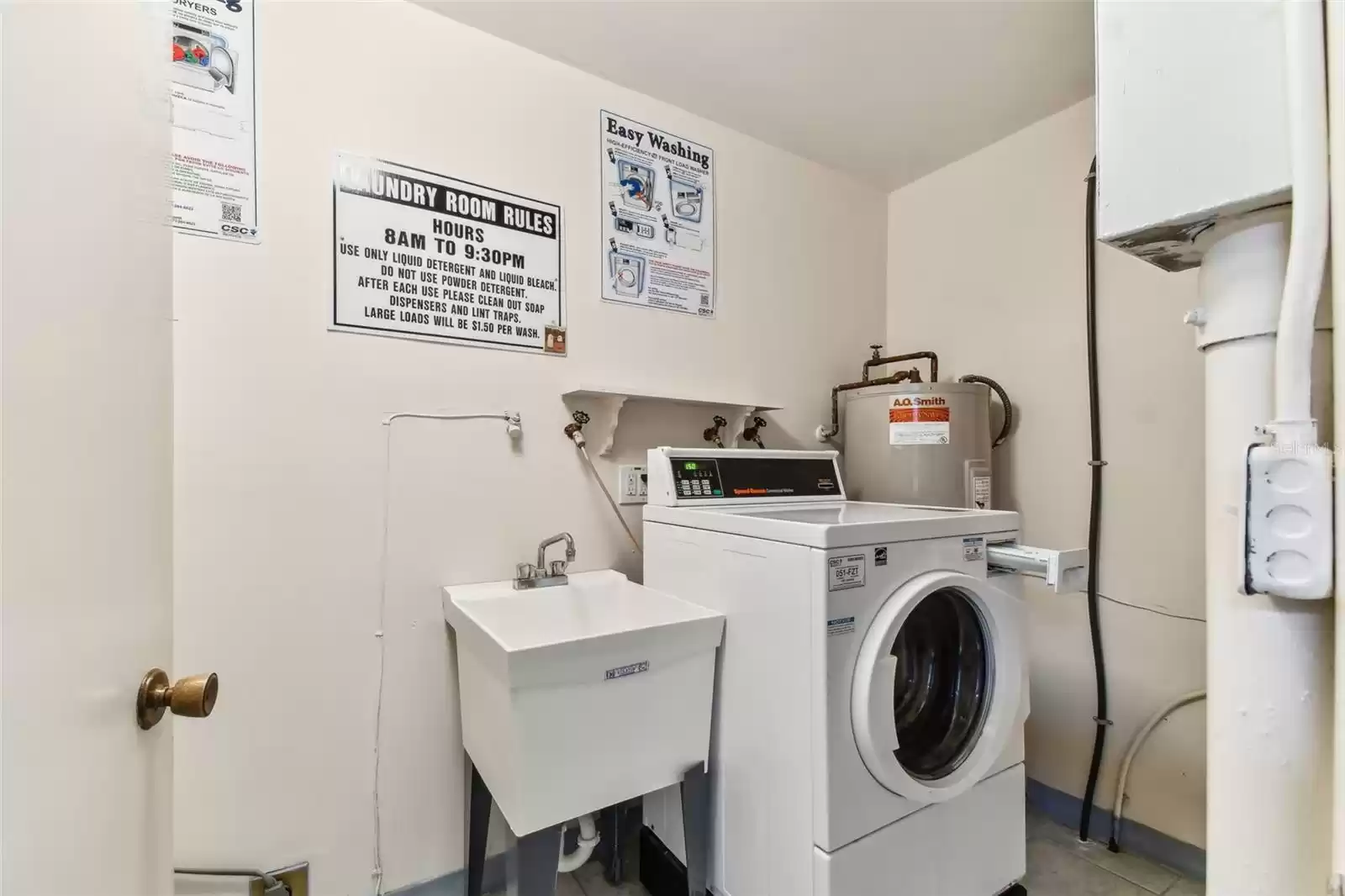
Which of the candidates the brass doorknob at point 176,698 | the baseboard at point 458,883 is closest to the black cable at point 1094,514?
the baseboard at point 458,883

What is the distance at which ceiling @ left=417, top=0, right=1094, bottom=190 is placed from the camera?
5.32ft

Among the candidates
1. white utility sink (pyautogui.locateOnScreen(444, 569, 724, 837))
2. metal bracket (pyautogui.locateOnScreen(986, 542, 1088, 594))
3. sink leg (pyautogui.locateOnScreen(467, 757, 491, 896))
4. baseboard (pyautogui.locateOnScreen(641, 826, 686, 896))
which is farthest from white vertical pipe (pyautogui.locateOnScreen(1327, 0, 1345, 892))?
sink leg (pyautogui.locateOnScreen(467, 757, 491, 896))

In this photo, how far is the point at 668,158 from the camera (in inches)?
80.4

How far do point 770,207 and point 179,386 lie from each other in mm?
1966

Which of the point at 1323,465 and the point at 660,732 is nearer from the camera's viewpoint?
the point at 1323,465

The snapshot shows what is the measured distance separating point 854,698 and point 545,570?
93cm

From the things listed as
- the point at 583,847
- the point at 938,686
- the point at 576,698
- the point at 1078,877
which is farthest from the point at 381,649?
the point at 1078,877

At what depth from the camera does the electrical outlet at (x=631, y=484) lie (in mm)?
1902

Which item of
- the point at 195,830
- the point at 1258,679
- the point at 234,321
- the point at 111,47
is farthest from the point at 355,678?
the point at 1258,679

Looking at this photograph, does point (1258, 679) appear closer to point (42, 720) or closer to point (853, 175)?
point (42, 720)

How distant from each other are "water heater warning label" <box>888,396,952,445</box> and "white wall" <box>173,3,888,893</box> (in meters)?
0.92

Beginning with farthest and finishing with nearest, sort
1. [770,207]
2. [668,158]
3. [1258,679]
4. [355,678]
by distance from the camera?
1. [770,207]
2. [668,158]
3. [355,678]
4. [1258,679]

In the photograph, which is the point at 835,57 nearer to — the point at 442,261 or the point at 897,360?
the point at 897,360

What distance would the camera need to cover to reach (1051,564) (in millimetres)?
1226
